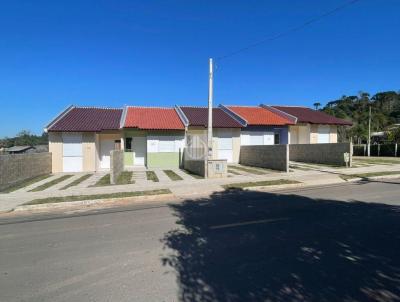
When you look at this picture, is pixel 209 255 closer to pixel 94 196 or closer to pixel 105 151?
pixel 94 196

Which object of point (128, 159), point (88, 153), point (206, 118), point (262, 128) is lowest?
point (128, 159)

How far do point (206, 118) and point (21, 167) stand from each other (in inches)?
572

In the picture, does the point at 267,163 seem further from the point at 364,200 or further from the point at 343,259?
the point at 343,259

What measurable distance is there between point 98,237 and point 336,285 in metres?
4.50

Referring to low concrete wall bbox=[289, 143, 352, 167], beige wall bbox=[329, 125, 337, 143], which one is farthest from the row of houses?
low concrete wall bbox=[289, 143, 352, 167]

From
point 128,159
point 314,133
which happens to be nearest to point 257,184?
point 128,159

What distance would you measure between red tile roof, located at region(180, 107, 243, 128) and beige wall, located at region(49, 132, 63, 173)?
10.1 meters

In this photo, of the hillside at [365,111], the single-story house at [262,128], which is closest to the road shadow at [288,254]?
the single-story house at [262,128]

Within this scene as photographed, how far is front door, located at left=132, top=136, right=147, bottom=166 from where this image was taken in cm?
2430

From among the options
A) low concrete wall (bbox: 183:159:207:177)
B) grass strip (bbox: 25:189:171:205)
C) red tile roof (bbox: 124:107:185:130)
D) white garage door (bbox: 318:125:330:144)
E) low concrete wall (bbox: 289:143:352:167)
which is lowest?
grass strip (bbox: 25:189:171:205)

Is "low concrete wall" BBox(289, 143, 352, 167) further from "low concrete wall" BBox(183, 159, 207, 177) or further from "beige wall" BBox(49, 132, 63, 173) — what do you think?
"beige wall" BBox(49, 132, 63, 173)

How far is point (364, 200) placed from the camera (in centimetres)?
894

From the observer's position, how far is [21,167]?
54.3 feet

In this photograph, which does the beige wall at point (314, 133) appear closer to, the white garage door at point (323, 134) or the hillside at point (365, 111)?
the white garage door at point (323, 134)
